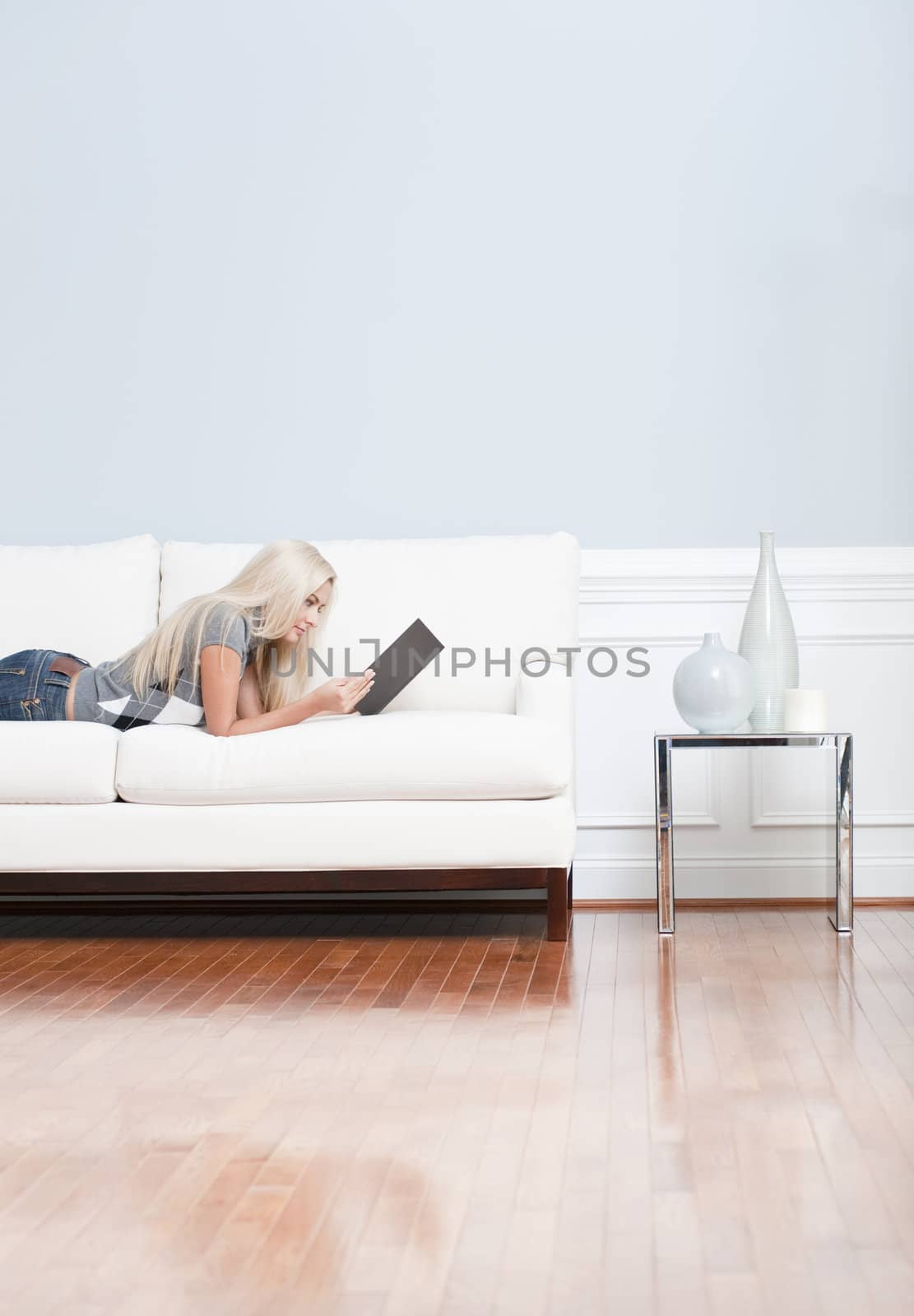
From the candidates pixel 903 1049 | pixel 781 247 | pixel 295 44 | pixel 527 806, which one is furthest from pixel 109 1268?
pixel 295 44

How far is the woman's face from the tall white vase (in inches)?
38.3

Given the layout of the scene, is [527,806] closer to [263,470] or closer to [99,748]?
[99,748]

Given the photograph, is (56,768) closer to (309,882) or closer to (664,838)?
(309,882)

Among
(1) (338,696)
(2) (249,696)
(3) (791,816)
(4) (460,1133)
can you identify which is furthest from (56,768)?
(3) (791,816)

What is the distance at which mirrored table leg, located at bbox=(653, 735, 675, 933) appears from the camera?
2.64m

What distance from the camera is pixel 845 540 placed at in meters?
3.18

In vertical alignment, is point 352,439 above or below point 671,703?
above

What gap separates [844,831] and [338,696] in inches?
43.9

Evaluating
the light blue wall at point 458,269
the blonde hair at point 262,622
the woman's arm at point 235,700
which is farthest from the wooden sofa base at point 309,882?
the light blue wall at point 458,269

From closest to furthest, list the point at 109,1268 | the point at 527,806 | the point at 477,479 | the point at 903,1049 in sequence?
the point at 109,1268 < the point at 903,1049 < the point at 527,806 < the point at 477,479

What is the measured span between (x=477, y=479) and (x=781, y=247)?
99 centimetres

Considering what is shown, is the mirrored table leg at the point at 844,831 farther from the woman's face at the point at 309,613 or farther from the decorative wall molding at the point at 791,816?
the woman's face at the point at 309,613

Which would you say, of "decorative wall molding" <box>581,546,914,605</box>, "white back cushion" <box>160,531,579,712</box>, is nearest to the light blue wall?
"decorative wall molding" <box>581,546,914,605</box>

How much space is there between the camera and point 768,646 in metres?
2.84
